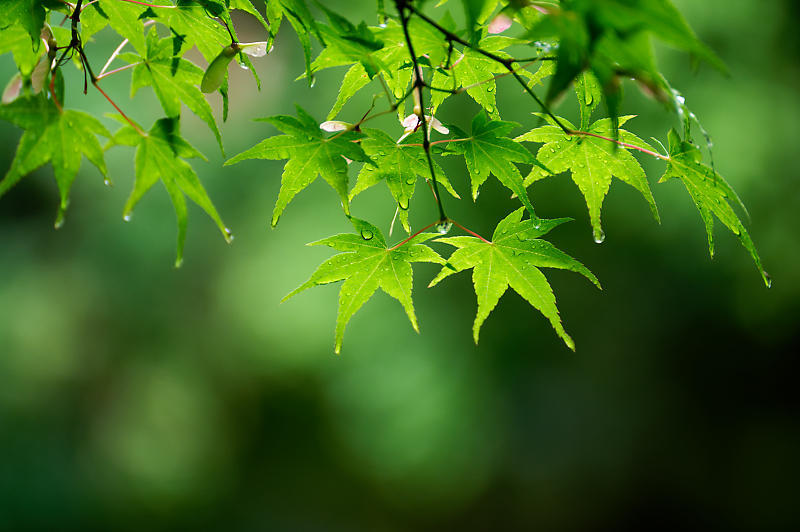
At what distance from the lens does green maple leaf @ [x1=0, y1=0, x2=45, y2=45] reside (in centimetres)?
69

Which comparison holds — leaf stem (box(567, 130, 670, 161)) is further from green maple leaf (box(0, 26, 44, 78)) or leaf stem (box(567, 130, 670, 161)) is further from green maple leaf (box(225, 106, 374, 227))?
green maple leaf (box(0, 26, 44, 78))

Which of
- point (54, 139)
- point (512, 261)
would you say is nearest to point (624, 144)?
point (512, 261)

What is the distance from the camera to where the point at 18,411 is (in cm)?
478

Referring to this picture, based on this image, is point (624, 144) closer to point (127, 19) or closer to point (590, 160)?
point (590, 160)

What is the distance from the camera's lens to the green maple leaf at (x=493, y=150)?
2.74 feet

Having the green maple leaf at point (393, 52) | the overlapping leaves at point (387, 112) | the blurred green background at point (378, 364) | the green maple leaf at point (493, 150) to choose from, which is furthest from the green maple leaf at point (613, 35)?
the blurred green background at point (378, 364)

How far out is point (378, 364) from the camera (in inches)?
165

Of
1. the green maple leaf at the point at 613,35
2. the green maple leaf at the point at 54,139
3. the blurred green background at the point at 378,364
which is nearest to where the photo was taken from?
the green maple leaf at the point at 613,35

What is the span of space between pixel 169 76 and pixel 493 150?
1.51 feet

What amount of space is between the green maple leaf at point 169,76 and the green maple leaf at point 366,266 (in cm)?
24

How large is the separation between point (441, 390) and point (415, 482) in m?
0.84

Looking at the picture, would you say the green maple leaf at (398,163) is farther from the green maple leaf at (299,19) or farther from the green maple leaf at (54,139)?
the green maple leaf at (54,139)

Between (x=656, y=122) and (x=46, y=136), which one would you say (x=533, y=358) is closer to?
(x=656, y=122)

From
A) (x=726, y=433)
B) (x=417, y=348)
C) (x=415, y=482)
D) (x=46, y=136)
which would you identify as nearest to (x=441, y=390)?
(x=417, y=348)
